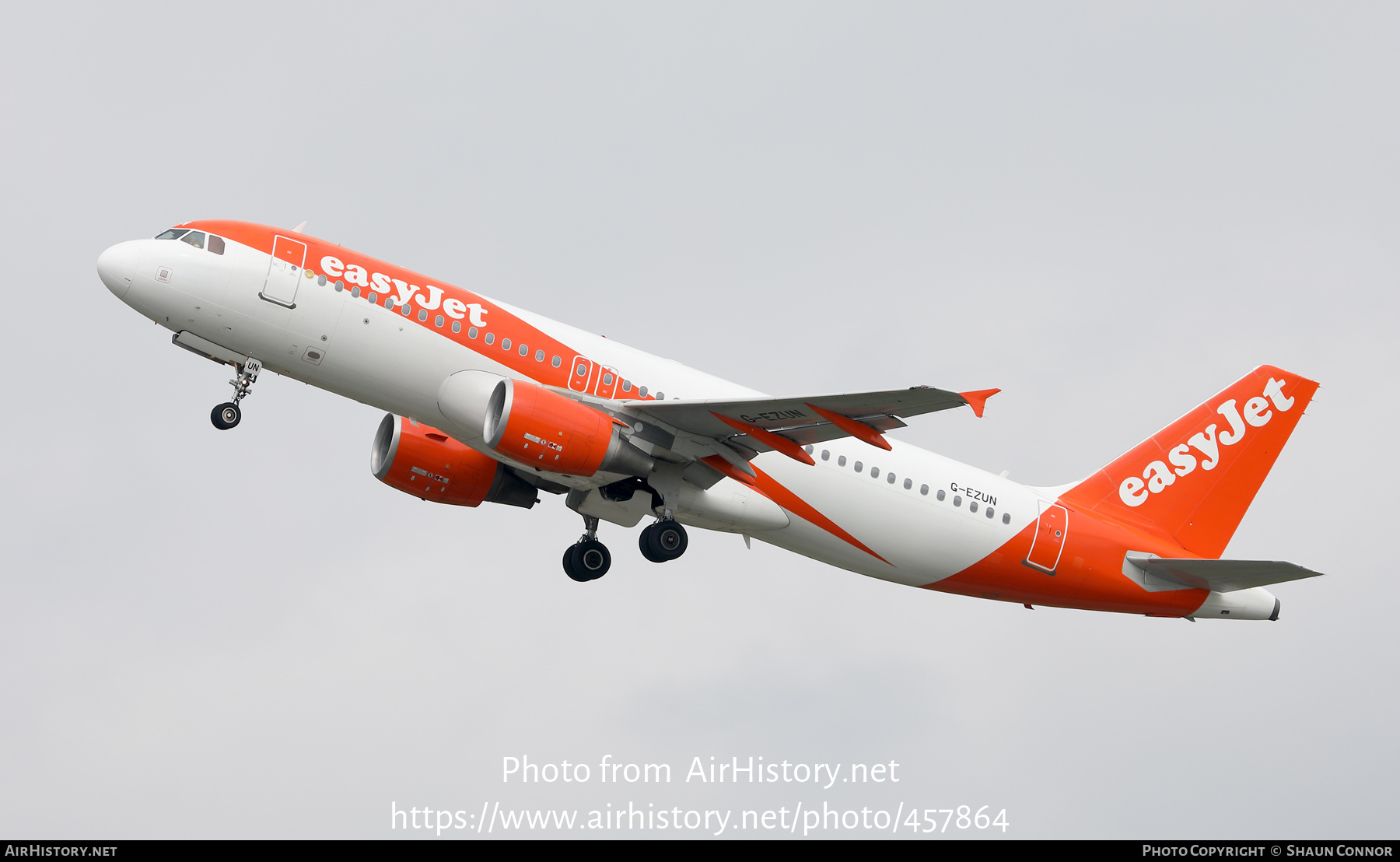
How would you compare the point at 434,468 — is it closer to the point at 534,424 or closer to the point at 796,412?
the point at 534,424

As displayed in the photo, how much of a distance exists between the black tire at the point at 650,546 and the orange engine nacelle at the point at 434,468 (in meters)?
4.55

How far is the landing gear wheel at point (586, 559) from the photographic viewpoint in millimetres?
34469

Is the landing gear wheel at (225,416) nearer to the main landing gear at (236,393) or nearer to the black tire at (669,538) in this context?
the main landing gear at (236,393)

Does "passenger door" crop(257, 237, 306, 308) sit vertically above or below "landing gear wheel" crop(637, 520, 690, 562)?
above

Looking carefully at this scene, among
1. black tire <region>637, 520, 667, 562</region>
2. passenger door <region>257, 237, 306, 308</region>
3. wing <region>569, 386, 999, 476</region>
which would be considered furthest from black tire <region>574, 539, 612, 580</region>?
passenger door <region>257, 237, 306, 308</region>

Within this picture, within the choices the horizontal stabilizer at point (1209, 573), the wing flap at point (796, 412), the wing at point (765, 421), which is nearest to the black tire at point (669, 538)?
the wing at point (765, 421)

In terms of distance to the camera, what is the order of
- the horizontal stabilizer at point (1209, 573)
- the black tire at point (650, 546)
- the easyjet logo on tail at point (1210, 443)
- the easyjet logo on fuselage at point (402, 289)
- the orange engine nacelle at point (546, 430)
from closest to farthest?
the orange engine nacelle at point (546, 430) < the easyjet logo on fuselage at point (402, 289) < the black tire at point (650, 546) < the horizontal stabilizer at point (1209, 573) < the easyjet logo on tail at point (1210, 443)

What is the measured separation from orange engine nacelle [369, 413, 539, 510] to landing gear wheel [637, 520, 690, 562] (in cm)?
464

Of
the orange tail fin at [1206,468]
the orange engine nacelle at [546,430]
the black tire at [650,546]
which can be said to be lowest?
the black tire at [650,546]

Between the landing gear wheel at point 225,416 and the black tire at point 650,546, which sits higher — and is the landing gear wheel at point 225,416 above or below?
above

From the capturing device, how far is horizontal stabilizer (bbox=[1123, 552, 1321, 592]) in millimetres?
32312

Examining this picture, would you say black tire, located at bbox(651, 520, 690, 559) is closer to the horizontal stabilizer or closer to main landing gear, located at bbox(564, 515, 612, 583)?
main landing gear, located at bbox(564, 515, 612, 583)

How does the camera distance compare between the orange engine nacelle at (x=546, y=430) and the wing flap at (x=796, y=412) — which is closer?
the wing flap at (x=796, y=412)

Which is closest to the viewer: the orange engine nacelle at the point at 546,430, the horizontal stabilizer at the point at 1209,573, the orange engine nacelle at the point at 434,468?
the orange engine nacelle at the point at 546,430
